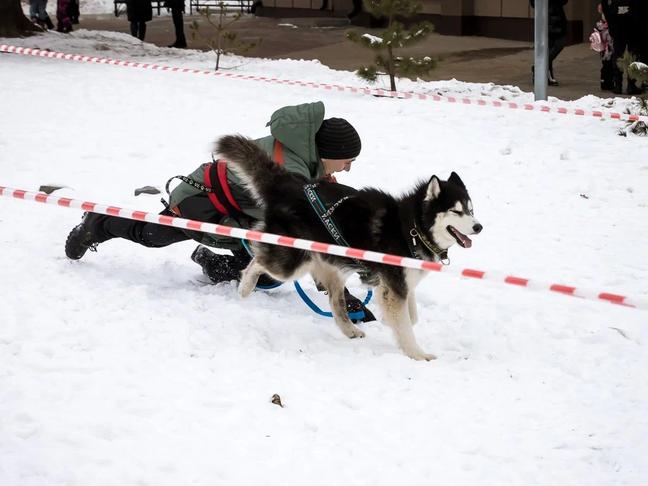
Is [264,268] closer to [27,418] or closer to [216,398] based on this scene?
[216,398]

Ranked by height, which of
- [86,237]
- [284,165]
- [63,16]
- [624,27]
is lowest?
[86,237]

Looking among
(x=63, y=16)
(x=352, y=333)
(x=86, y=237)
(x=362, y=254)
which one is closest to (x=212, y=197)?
(x=86, y=237)

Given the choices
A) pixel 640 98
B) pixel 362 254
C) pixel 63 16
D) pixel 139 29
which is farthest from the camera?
pixel 63 16

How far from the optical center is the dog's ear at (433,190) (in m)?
5.01

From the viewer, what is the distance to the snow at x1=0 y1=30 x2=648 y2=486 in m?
3.97

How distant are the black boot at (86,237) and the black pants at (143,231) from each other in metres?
0.03

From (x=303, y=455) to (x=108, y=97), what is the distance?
880 cm

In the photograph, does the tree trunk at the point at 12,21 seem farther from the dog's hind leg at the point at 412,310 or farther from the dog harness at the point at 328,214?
the dog's hind leg at the point at 412,310

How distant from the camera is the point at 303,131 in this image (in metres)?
5.61

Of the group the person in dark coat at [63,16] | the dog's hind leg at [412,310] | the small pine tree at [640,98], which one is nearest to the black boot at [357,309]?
the dog's hind leg at [412,310]

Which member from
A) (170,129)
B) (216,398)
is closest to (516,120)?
(170,129)

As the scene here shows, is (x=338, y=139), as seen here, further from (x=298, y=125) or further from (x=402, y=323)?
(x=402, y=323)

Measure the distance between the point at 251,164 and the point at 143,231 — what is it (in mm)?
1093

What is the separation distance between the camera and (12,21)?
15844 mm
